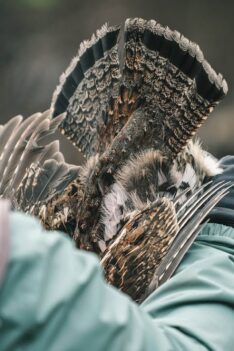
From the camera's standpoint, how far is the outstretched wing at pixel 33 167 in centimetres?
177

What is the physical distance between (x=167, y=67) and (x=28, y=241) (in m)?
0.86

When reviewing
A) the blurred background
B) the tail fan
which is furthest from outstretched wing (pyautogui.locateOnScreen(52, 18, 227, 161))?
the blurred background

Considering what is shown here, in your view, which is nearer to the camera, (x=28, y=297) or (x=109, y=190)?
(x=28, y=297)

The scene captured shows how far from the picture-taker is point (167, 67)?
1.74 metres

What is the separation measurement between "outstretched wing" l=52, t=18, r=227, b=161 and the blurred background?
2645mm

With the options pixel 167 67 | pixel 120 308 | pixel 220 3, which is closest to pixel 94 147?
pixel 167 67

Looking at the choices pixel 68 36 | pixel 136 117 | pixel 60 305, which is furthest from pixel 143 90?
pixel 68 36

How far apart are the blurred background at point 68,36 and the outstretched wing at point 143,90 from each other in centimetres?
265

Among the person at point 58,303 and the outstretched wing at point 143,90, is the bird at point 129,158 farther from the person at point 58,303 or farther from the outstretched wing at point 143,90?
the person at point 58,303

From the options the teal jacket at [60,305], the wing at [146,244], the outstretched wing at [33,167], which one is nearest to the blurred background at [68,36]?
the outstretched wing at [33,167]

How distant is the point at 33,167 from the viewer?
185 centimetres

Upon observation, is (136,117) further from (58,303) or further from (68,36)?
(68,36)

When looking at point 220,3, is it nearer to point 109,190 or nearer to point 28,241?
point 109,190

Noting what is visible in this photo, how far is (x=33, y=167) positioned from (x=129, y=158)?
27 centimetres
